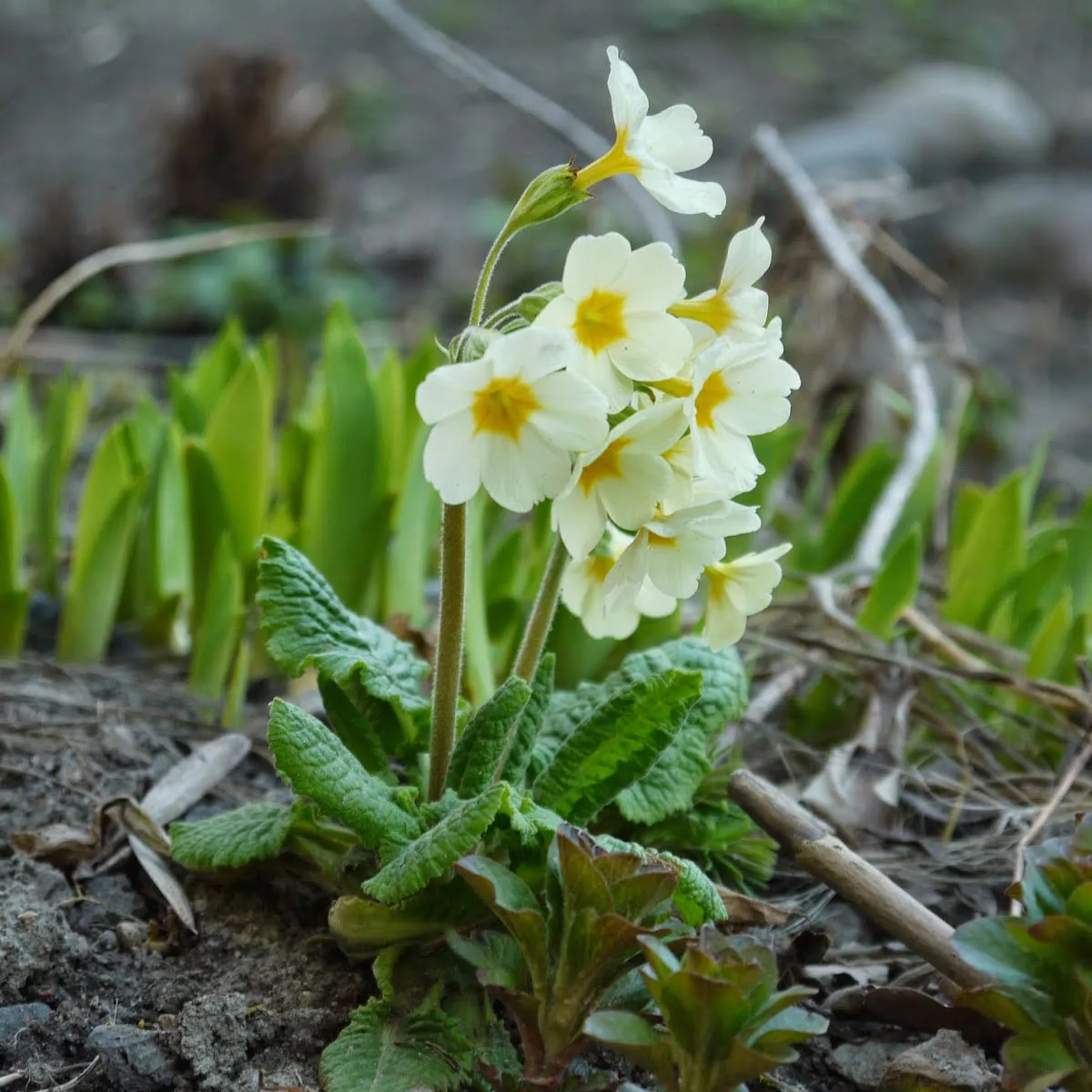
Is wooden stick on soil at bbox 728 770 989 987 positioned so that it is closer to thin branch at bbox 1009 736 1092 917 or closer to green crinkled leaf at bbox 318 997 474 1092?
thin branch at bbox 1009 736 1092 917

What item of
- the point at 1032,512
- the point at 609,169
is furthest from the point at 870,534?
the point at 1032,512

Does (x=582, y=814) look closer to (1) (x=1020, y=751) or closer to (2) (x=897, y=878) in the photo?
(2) (x=897, y=878)

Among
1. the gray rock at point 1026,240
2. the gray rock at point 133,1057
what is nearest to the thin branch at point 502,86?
the gray rock at point 133,1057

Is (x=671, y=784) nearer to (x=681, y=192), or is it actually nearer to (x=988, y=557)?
(x=681, y=192)

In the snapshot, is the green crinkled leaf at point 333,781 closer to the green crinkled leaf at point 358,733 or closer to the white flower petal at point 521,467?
the green crinkled leaf at point 358,733

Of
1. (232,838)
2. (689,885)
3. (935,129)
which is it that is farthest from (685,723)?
(935,129)

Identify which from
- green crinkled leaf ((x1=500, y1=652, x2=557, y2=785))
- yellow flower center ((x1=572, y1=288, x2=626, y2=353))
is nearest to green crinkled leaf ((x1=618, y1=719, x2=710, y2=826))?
green crinkled leaf ((x1=500, y1=652, x2=557, y2=785))
